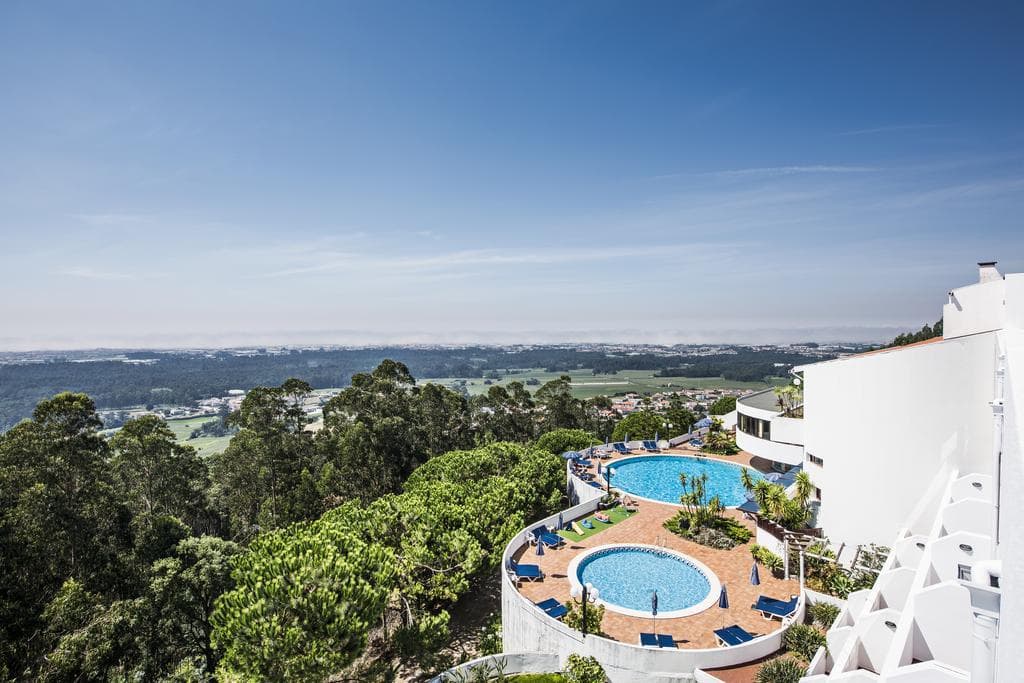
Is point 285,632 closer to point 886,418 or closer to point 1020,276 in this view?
point 886,418

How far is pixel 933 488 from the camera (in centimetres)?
1389

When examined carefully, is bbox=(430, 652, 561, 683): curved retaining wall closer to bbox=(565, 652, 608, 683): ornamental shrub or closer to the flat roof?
bbox=(565, 652, 608, 683): ornamental shrub

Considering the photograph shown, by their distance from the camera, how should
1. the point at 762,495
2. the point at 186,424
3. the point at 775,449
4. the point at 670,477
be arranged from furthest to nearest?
the point at 186,424, the point at 670,477, the point at 775,449, the point at 762,495

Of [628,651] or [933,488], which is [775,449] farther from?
[628,651]

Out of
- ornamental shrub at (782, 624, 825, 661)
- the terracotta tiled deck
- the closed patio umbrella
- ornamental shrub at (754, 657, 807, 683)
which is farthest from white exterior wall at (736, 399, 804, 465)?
ornamental shrub at (754, 657, 807, 683)

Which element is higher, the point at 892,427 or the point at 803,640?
the point at 892,427

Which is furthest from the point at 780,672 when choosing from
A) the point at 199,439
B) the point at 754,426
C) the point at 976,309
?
the point at 199,439

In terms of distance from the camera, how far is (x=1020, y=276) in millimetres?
13961

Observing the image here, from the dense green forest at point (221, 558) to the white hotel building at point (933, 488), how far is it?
12.9 m

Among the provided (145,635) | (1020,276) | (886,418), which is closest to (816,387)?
(886,418)

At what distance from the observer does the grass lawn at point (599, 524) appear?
22797mm

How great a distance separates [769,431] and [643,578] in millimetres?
12879

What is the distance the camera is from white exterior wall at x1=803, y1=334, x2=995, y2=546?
13.4m

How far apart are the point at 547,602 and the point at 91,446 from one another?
25.2m
